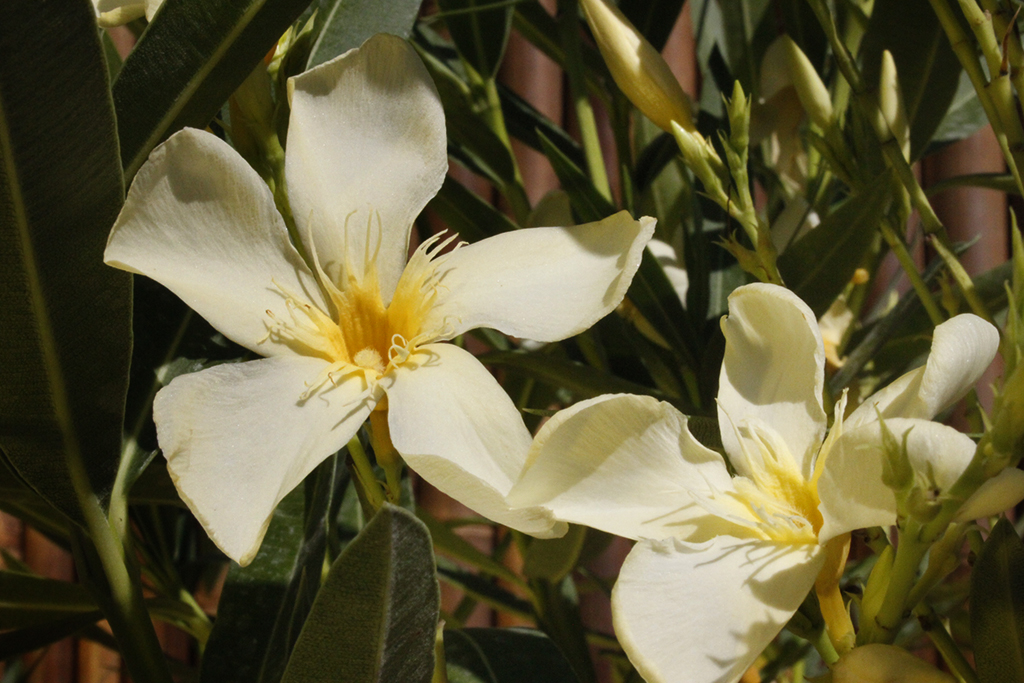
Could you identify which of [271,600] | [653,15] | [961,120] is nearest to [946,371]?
[271,600]

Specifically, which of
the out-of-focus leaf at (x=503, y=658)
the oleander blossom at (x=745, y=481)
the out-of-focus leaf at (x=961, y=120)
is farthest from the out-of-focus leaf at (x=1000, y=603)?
the out-of-focus leaf at (x=961, y=120)

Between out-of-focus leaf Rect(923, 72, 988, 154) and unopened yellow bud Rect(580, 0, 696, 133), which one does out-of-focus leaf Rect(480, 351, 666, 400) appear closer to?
unopened yellow bud Rect(580, 0, 696, 133)

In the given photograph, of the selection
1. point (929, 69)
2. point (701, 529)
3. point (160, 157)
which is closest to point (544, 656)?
point (701, 529)

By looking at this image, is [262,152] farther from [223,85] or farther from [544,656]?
[544,656]

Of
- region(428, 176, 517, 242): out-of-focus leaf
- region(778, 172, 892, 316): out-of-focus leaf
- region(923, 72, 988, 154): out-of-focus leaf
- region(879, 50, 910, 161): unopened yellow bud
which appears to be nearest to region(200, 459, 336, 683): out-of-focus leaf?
region(428, 176, 517, 242): out-of-focus leaf

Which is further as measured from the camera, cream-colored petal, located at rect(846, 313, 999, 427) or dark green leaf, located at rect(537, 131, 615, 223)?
dark green leaf, located at rect(537, 131, 615, 223)

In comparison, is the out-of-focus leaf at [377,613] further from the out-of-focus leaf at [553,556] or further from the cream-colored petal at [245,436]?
the out-of-focus leaf at [553,556]

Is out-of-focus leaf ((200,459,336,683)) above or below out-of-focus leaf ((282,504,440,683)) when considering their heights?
below
